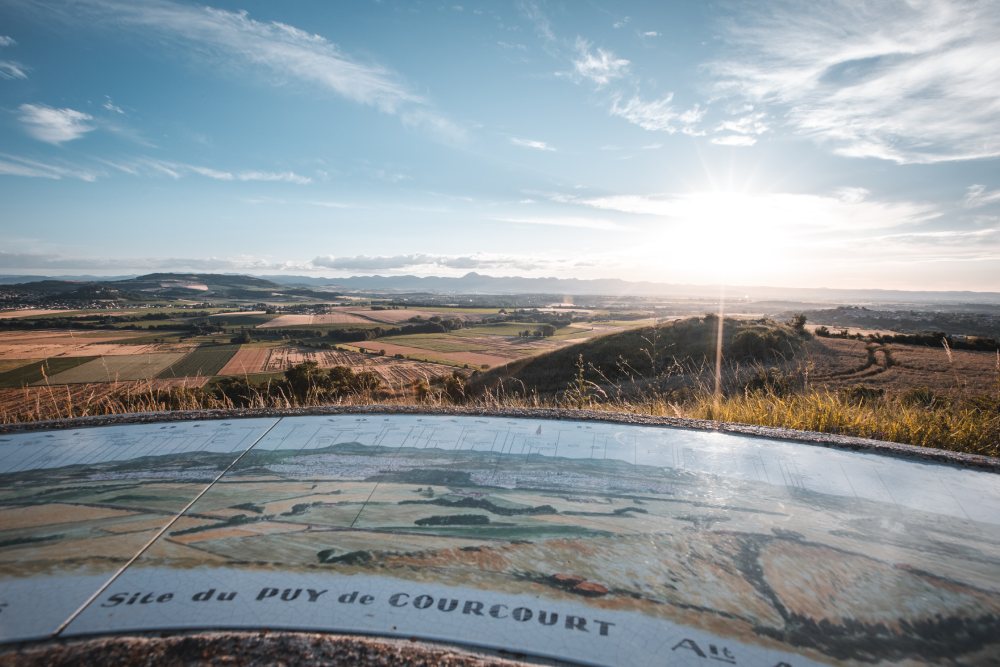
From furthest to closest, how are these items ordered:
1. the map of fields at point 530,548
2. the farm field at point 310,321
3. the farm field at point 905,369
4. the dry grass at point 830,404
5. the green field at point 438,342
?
the farm field at point 310,321
the green field at point 438,342
the farm field at point 905,369
the dry grass at point 830,404
the map of fields at point 530,548

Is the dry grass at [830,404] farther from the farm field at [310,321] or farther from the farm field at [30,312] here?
the farm field at [310,321]

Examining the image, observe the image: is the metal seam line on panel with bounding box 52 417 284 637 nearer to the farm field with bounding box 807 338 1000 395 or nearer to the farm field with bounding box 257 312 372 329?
the farm field with bounding box 807 338 1000 395

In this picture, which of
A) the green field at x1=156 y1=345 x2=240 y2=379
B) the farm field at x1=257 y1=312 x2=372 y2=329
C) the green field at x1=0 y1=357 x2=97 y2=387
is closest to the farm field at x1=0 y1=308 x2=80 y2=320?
the green field at x1=156 y1=345 x2=240 y2=379

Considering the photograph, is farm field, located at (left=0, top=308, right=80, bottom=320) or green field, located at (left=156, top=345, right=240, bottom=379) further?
farm field, located at (left=0, top=308, right=80, bottom=320)

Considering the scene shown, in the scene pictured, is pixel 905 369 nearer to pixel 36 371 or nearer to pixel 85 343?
pixel 36 371

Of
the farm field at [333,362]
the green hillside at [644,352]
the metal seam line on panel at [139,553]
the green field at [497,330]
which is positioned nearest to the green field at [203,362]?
the farm field at [333,362]

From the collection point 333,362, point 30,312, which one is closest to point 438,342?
point 333,362
